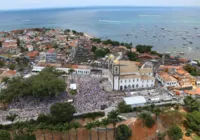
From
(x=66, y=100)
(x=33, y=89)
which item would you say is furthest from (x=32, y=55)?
(x=66, y=100)

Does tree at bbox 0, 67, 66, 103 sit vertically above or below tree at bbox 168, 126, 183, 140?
above

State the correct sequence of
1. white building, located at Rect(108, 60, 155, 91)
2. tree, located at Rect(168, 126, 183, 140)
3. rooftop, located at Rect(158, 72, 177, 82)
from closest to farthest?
tree, located at Rect(168, 126, 183, 140), white building, located at Rect(108, 60, 155, 91), rooftop, located at Rect(158, 72, 177, 82)

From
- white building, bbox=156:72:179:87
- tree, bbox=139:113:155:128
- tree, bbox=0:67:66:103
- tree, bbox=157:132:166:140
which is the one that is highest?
tree, bbox=0:67:66:103

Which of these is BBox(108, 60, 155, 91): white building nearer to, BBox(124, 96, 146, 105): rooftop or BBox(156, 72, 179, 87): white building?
BBox(156, 72, 179, 87): white building

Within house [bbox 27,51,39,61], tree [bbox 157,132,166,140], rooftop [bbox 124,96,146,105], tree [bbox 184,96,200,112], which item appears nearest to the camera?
tree [bbox 157,132,166,140]

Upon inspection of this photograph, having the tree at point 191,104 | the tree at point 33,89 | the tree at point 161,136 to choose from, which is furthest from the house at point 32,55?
the tree at point 191,104

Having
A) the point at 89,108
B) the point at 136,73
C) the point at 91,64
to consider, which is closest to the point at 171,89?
the point at 136,73

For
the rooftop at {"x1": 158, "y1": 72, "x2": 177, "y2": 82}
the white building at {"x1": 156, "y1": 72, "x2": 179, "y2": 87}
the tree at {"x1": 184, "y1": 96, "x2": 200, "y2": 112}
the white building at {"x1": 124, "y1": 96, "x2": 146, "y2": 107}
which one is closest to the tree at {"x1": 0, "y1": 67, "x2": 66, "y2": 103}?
the white building at {"x1": 124, "y1": 96, "x2": 146, "y2": 107}

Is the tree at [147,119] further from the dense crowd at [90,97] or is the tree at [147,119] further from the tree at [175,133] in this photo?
the dense crowd at [90,97]
